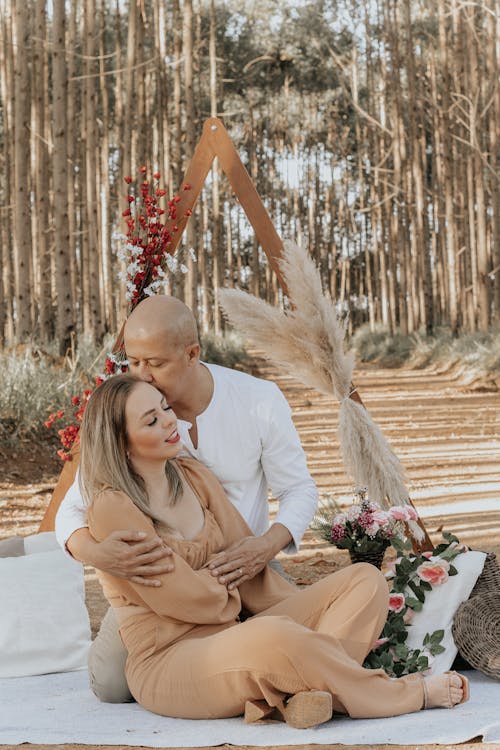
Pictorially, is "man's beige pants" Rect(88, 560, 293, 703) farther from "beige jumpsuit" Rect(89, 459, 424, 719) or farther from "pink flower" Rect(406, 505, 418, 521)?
"pink flower" Rect(406, 505, 418, 521)

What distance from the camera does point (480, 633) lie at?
3725 millimetres

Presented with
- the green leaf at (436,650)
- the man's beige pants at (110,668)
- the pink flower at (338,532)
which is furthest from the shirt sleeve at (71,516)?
the green leaf at (436,650)

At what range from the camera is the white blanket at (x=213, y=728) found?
116 inches

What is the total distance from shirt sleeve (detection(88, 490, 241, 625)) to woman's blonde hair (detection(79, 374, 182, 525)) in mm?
54

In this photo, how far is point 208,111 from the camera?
31.1 m

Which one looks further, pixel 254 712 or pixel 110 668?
→ pixel 110 668

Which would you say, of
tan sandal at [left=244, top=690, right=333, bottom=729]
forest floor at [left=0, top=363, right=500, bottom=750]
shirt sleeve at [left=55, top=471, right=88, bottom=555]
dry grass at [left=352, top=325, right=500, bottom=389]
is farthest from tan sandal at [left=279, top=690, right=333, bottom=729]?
dry grass at [left=352, top=325, right=500, bottom=389]

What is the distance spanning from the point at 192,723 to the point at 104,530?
0.65 metres

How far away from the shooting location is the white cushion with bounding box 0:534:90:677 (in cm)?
420

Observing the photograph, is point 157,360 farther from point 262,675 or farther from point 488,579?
point 488,579

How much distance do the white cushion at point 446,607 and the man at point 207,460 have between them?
547mm

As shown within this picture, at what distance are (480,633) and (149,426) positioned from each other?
1.40 metres

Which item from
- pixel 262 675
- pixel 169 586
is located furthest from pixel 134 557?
pixel 262 675

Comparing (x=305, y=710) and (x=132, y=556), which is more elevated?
(x=132, y=556)
